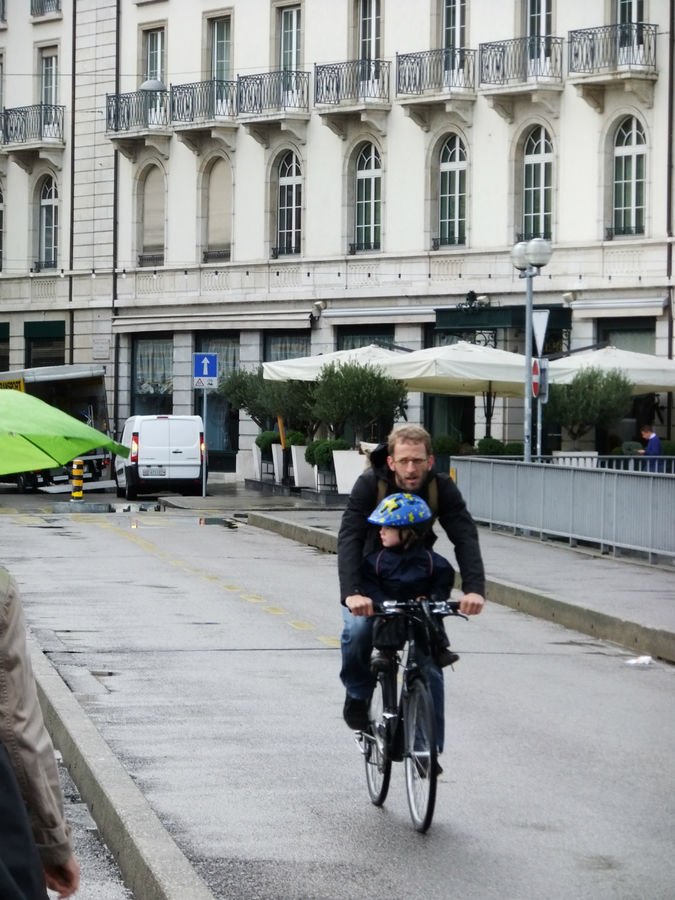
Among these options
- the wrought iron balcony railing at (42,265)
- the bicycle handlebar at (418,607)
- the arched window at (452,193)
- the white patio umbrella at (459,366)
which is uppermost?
the arched window at (452,193)

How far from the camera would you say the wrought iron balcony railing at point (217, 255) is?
47531 millimetres

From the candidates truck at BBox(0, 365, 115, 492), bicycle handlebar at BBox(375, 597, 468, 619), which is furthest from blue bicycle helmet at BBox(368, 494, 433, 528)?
truck at BBox(0, 365, 115, 492)

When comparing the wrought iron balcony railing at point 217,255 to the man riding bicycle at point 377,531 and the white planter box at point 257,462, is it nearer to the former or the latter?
the white planter box at point 257,462

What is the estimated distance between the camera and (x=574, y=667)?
12.9 metres

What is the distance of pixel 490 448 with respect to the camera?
34250 mm

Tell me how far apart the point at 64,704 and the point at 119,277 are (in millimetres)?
40847

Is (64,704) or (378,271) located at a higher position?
(378,271)

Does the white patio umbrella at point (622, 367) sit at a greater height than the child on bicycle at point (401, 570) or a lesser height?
greater

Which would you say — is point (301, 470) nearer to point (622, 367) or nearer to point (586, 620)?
point (622, 367)

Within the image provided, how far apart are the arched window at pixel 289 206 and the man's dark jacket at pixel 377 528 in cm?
3846

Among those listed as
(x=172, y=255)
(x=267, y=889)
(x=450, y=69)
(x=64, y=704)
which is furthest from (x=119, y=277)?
(x=267, y=889)

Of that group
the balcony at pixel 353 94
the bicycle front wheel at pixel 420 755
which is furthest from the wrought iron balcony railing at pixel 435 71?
the bicycle front wheel at pixel 420 755

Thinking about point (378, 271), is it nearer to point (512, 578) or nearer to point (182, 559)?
point (182, 559)

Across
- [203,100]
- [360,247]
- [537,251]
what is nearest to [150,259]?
[203,100]
